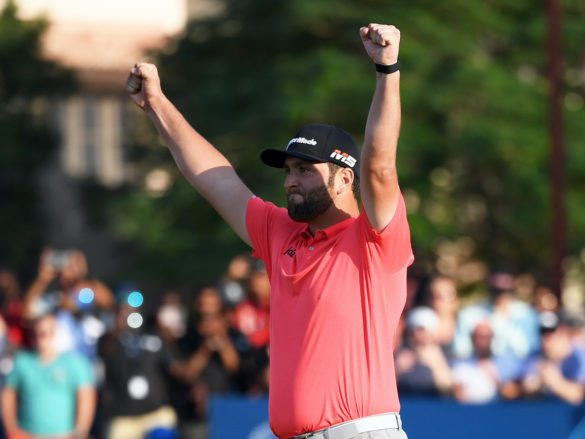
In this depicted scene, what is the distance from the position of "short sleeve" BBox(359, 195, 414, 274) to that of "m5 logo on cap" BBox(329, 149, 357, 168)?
0.32 metres

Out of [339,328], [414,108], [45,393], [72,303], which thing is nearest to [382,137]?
[339,328]

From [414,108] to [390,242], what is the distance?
16.7 m

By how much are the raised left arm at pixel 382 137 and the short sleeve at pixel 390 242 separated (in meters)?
0.07

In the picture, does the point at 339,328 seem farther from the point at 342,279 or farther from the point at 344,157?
the point at 344,157

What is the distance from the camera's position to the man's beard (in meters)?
4.68

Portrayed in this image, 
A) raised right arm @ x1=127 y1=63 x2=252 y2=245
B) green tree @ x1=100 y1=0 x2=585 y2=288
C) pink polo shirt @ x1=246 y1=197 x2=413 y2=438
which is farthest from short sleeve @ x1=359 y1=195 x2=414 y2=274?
green tree @ x1=100 y1=0 x2=585 y2=288

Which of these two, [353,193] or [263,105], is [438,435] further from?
[263,105]

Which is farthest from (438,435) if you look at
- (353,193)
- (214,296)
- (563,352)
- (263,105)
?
(263,105)

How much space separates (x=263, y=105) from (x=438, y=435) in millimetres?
12277

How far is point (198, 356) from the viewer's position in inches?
458

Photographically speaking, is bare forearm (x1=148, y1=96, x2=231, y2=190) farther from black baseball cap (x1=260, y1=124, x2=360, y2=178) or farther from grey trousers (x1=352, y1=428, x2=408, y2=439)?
grey trousers (x1=352, y1=428, x2=408, y2=439)

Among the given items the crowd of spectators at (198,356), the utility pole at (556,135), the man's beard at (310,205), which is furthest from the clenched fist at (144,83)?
the utility pole at (556,135)

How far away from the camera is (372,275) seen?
455 centimetres

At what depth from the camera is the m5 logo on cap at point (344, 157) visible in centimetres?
475
